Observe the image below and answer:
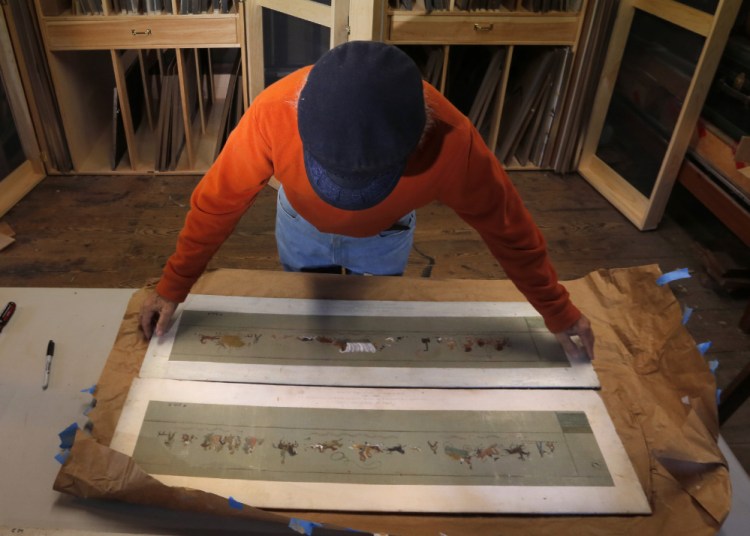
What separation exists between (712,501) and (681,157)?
1851 millimetres

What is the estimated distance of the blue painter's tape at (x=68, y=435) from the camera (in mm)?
852

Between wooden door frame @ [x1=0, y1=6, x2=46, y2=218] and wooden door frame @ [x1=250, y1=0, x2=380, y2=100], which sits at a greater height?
wooden door frame @ [x1=250, y1=0, x2=380, y2=100]

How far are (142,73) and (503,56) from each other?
1.60m

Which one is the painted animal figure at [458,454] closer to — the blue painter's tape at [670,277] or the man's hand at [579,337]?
the man's hand at [579,337]

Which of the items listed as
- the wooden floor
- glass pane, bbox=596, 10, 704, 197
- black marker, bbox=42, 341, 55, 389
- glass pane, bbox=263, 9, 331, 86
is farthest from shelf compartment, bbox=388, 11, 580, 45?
black marker, bbox=42, 341, 55, 389

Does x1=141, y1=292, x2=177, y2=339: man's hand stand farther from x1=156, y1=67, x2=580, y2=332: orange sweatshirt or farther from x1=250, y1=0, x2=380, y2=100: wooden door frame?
x1=250, y1=0, x2=380, y2=100: wooden door frame

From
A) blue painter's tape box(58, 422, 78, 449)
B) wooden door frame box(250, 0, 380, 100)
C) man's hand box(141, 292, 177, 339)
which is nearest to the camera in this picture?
blue painter's tape box(58, 422, 78, 449)

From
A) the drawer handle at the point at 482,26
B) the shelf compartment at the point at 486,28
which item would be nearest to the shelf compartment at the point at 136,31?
the shelf compartment at the point at 486,28

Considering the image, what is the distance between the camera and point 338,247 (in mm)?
1252

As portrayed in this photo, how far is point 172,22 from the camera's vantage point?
240 centimetres

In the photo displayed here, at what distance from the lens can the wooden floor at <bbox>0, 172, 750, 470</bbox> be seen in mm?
2154

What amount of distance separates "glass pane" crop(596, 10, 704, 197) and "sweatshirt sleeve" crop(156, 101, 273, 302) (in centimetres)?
196

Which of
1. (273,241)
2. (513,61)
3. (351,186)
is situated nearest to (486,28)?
(513,61)

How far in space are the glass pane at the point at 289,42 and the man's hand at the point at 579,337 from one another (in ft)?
4.65
